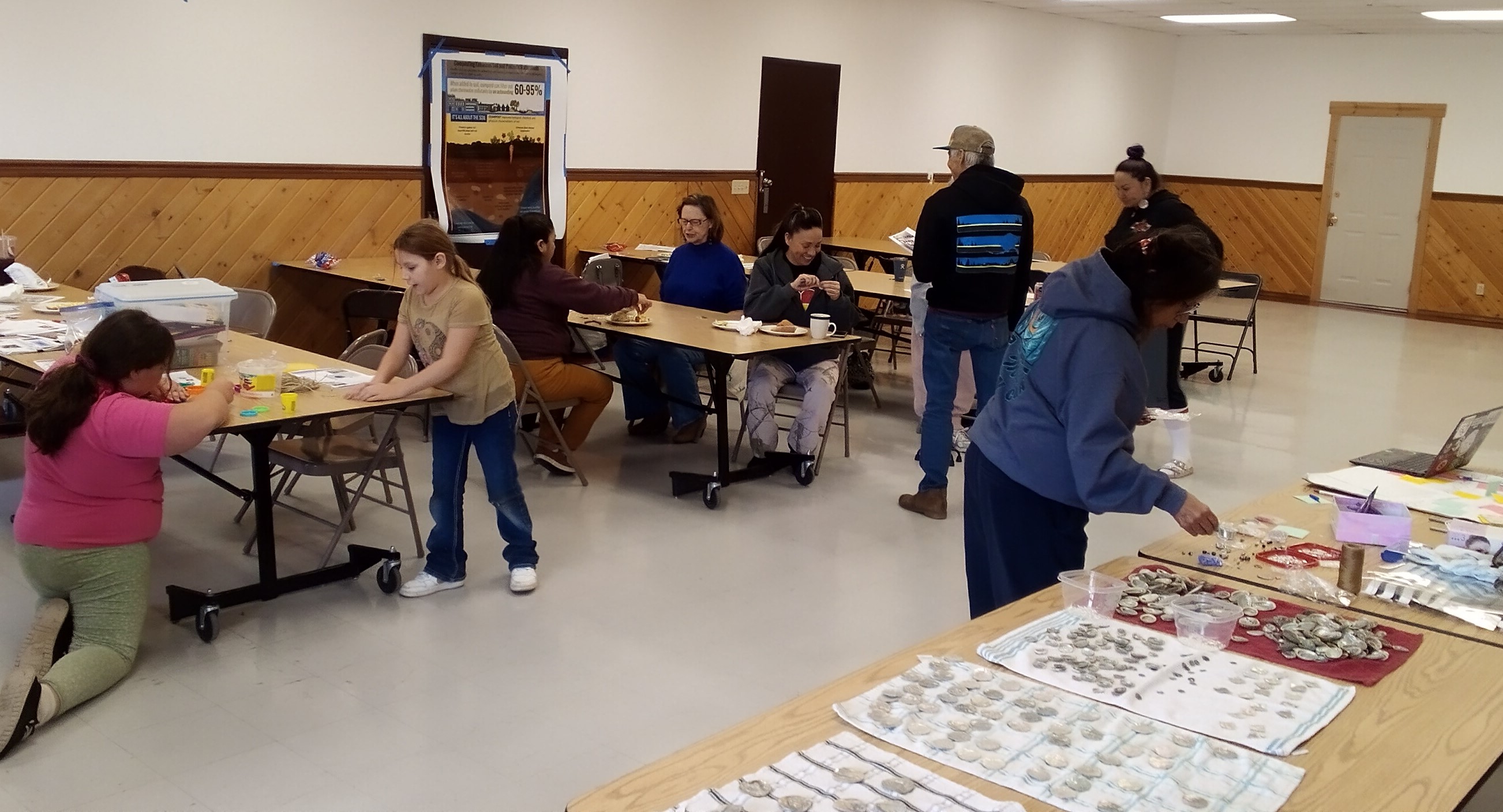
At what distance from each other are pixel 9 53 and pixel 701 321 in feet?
11.7

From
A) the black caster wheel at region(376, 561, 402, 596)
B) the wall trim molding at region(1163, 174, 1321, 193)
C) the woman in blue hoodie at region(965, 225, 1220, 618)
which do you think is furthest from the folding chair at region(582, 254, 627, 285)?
the wall trim molding at region(1163, 174, 1321, 193)

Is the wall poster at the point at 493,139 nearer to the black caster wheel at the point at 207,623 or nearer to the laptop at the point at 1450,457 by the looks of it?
the black caster wheel at the point at 207,623

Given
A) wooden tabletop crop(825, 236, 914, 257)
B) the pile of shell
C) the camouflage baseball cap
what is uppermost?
the camouflage baseball cap

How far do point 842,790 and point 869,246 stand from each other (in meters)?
8.41

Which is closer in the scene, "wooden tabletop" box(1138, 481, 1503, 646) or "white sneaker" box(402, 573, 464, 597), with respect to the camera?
→ "wooden tabletop" box(1138, 481, 1503, 646)

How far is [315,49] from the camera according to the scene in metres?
7.26

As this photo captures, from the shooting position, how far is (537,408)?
A: 19.2 feet

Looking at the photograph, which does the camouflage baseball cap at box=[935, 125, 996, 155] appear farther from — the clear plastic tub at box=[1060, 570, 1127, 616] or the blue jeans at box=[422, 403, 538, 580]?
the clear plastic tub at box=[1060, 570, 1127, 616]

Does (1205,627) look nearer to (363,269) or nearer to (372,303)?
(372,303)

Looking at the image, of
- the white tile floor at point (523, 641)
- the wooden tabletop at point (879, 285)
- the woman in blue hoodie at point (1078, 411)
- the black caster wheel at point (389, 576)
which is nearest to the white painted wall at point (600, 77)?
the white tile floor at point (523, 641)

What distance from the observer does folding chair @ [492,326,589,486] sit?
209 inches

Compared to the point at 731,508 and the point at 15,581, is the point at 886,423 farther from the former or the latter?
the point at 15,581

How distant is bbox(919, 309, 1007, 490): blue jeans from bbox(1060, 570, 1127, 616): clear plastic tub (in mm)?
2935


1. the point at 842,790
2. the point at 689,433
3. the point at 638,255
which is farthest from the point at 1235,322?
the point at 842,790
